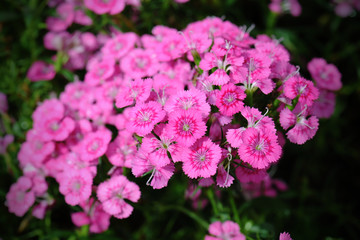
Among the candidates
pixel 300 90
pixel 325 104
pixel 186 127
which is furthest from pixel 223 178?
pixel 325 104

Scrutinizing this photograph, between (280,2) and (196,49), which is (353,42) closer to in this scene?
(280,2)

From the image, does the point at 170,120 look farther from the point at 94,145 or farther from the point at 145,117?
the point at 94,145

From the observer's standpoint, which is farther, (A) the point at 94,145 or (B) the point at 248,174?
(A) the point at 94,145

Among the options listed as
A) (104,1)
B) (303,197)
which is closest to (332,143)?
(303,197)

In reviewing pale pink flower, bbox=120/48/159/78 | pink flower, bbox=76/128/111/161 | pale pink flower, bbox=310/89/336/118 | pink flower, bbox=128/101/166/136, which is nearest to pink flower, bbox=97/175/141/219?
pink flower, bbox=76/128/111/161

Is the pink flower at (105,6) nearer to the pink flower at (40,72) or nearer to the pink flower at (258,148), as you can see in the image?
the pink flower at (40,72)

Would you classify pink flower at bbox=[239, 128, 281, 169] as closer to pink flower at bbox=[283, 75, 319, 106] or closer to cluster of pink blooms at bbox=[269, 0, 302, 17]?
pink flower at bbox=[283, 75, 319, 106]
